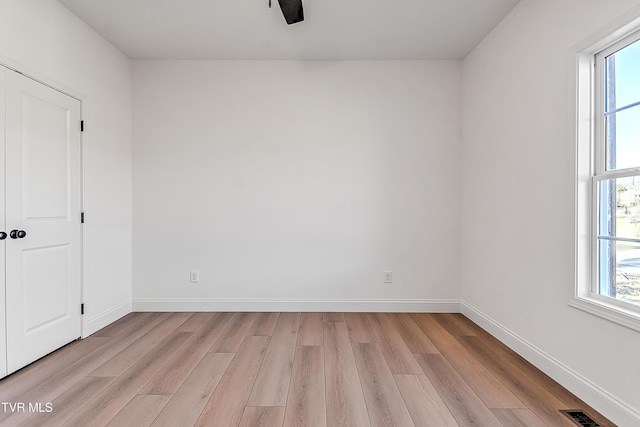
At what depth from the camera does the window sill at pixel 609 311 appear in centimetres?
180

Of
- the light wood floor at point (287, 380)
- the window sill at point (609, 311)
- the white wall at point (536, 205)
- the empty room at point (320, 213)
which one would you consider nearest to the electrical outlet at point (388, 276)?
the empty room at point (320, 213)

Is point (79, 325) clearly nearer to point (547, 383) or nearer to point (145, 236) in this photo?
point (145, 236)

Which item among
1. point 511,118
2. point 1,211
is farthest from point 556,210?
point 1,211

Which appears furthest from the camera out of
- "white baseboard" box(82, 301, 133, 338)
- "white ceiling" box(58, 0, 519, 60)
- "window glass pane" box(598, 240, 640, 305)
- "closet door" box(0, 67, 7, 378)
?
"white baseboard" box(82, 301, 133, 338)

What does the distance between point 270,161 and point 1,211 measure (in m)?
2.26

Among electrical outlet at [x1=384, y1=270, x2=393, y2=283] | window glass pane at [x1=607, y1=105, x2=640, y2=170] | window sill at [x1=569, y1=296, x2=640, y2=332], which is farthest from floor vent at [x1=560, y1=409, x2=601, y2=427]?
electrical outlet at [x1=384, y1=270, x2=393, y2=283]

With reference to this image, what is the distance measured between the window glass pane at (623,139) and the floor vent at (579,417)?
1.38m

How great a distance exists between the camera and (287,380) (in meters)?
2.34

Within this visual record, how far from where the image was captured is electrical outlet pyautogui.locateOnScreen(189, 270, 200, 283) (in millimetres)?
3910

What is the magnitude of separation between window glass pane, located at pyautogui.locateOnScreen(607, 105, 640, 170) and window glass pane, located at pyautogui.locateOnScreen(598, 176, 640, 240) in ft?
0.32

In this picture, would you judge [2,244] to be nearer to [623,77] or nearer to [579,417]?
[579,417]

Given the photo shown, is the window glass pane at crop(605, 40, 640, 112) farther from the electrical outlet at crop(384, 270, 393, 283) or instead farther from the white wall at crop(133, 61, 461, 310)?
the electrical outlet at crop(384, 270, 393, 283)

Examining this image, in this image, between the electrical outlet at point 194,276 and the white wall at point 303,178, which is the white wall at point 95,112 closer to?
the white wall at point 303,178

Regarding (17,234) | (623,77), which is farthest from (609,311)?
(17,234)
